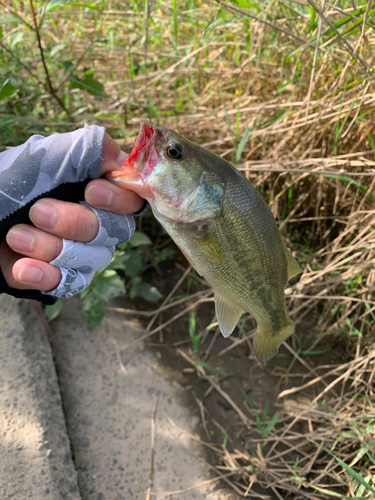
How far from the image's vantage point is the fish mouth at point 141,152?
112cm

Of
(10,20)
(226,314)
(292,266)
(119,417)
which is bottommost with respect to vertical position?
(119,417)

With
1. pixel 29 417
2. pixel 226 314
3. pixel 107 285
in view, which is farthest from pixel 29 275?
pixel 29 417

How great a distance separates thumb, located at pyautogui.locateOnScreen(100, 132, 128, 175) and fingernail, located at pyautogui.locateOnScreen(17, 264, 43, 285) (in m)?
0.36

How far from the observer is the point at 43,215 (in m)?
1.15

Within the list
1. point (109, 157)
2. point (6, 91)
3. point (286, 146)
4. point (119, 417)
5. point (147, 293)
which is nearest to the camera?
point (109, 157)

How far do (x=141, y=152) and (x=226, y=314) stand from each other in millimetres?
630

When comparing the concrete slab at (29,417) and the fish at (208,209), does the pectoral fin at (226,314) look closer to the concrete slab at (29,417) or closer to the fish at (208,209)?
the fish at (208,209)

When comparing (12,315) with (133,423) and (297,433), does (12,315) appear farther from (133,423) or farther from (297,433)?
(297,433)

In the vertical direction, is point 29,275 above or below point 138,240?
above

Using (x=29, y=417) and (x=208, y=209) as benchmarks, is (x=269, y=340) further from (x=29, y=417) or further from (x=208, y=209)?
(x=29, y=417)

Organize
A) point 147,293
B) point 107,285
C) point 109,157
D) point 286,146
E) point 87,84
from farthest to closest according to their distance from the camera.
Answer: point 147,293, point 286,146, point 87,84, point 107,285, point 109,157

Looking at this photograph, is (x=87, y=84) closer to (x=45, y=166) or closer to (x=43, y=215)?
(x=45, y=166)

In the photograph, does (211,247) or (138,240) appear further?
(138,240)

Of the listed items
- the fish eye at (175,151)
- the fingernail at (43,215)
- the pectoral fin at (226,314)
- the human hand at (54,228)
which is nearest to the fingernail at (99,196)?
the human hand at (54,228)
